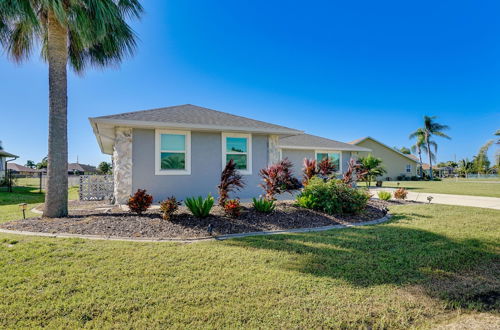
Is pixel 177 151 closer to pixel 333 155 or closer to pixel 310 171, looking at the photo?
pixel 310 171

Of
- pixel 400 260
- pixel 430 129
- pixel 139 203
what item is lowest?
pixel 400 260

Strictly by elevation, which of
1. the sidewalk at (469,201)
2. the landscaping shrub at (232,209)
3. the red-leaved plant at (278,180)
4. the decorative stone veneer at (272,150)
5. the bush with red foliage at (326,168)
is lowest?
the sidewalk at (469,201)

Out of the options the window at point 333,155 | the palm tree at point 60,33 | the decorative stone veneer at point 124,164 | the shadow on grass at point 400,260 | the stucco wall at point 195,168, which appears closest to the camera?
the shadow on grass at point 400,260

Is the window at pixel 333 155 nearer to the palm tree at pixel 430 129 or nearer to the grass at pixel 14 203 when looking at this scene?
the grass at pixel 14 203

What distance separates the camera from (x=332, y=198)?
707 centimetres

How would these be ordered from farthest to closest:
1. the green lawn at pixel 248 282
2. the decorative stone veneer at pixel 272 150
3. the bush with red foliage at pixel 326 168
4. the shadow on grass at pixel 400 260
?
the decorative stone veneer at pixel 272 150 → the bush with red foliage at pixel 326 168 → the shadow on grass at pixel 400 260 → the green lawn at pixel 248 282

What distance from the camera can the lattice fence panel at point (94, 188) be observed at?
468 inches

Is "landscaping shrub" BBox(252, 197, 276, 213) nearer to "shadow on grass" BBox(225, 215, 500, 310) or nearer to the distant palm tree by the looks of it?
"shadow on grass" BBox(225, 215, 500, 310)

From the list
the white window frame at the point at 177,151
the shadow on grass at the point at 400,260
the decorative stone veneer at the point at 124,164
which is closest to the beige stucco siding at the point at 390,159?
the white window frame at the point at 177,151

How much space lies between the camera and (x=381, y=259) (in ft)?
12.6

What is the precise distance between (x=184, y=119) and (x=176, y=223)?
16.0ft

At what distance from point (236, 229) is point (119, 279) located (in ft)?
9.28

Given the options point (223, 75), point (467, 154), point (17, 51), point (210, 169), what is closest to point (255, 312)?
point (210, 169)

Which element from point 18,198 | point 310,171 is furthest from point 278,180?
point 18,198
